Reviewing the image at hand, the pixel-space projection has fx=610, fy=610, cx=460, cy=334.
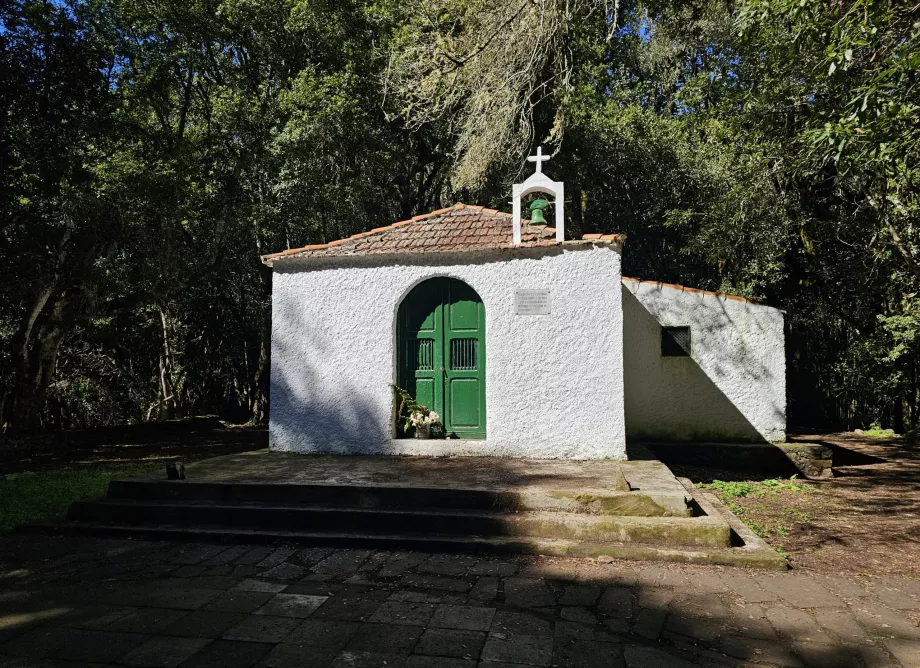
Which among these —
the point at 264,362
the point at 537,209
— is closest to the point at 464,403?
the point at 537,209

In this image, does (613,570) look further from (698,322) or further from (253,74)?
(253,74)

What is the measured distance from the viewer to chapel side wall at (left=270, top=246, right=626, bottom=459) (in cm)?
744

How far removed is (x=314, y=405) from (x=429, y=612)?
4705 mm

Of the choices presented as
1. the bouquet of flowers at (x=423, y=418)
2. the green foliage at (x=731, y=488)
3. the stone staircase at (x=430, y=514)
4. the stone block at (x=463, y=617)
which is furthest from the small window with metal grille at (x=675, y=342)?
the stone block at (x=463, y=617)

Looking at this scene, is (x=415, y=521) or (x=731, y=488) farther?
(x=731, y=488)

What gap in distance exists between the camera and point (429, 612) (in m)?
3.82

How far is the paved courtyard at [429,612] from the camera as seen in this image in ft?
10.8

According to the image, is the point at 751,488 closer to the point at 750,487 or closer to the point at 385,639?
the point at 750,487

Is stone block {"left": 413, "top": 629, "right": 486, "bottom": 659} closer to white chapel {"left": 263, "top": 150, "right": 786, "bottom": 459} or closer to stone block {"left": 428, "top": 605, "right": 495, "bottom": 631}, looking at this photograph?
stone block {"left": 428, "top": 605, "right": 495, "bottom": 631}

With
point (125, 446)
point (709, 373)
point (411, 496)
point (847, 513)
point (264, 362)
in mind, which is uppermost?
point (264, 362)

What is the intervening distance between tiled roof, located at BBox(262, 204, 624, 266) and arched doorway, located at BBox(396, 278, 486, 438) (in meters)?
0.52

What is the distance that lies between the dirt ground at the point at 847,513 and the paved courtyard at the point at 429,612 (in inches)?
23.5

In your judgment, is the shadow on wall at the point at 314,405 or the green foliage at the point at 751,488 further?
the shadow on wall at the point at 314,405

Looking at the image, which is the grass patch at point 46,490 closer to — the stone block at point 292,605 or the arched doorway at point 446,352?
the stone block at point 292,605
